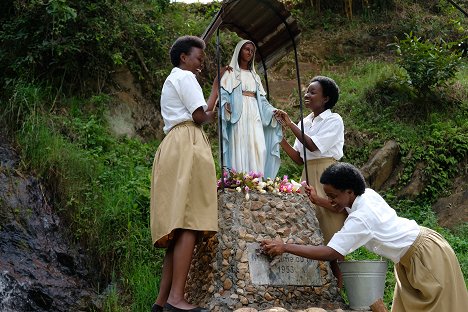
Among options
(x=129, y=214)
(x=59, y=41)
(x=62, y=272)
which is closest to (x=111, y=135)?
(x=59, y=41)

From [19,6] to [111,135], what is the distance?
229 cm

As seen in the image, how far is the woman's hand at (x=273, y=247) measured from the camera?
4.99 meters

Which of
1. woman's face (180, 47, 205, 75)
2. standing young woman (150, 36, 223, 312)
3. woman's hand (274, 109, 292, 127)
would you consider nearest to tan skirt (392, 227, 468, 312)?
standing young woman (150, 36, 223, 312)

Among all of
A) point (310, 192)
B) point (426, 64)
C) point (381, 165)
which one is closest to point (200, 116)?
point (310, 192)

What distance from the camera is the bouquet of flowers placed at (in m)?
5.67

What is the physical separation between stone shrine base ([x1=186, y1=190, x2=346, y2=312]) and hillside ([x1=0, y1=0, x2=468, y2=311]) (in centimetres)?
162

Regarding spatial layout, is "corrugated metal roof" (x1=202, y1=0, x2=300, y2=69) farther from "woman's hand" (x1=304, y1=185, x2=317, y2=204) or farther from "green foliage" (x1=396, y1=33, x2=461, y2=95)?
"green foliage" (x1=396, y1=33, x2=461, y2=95)

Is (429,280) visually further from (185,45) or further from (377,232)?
(185,45)

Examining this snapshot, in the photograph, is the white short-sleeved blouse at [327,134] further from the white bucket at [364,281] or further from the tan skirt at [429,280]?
the tan skirt at [429,280]

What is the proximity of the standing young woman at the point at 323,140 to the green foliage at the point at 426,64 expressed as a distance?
16.7ft

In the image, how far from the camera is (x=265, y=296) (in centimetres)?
522

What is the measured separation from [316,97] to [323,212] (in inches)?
41.0

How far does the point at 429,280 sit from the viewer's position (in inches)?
165

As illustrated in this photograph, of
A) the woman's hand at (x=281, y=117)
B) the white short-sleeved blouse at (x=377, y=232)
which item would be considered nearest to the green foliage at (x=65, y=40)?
the woman's hand at (x=281, y=117)
